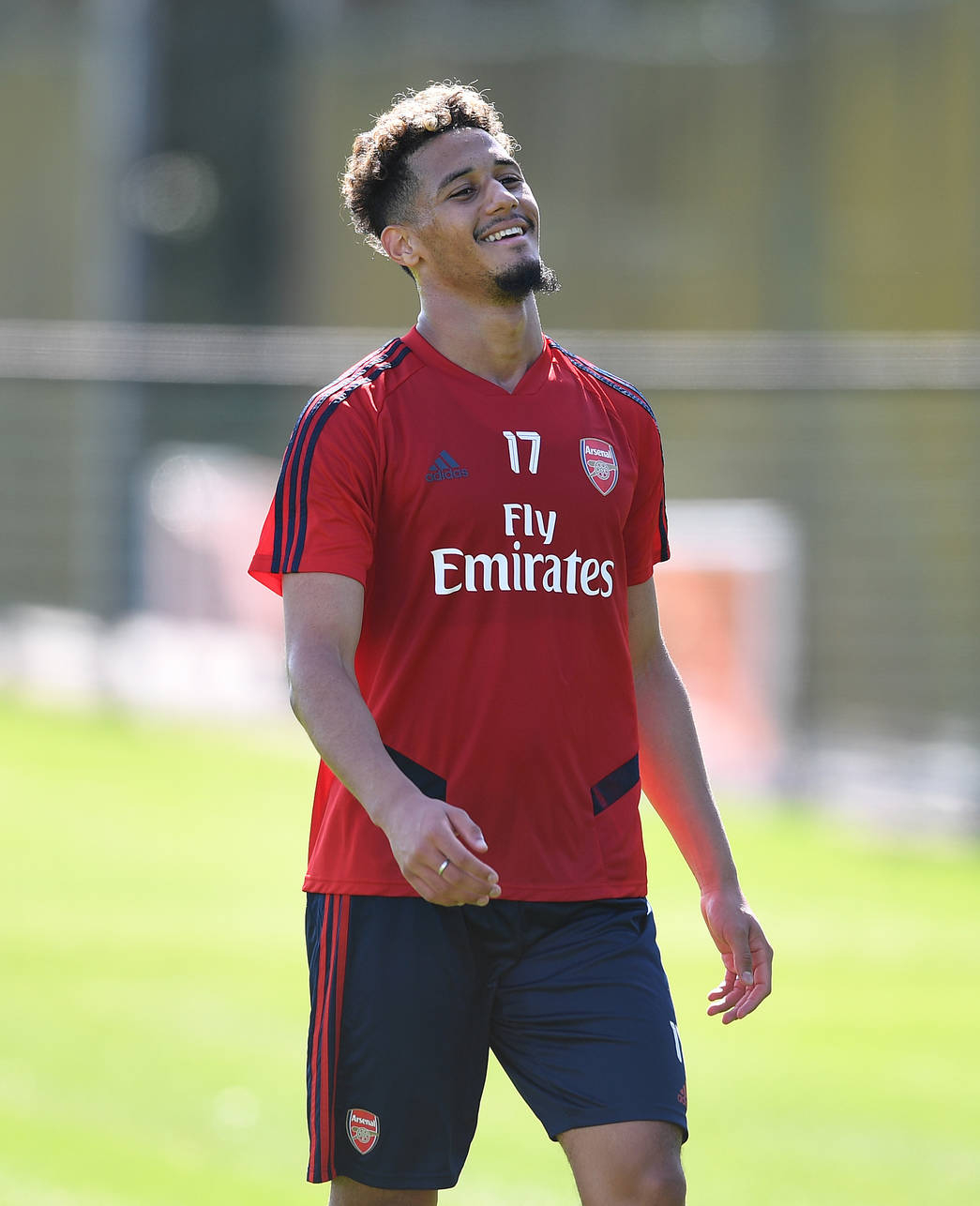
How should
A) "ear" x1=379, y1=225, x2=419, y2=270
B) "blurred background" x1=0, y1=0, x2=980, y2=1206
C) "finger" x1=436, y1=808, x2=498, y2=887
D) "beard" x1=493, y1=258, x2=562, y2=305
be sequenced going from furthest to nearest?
"blurred background" x1=0, y1=0, x2=980, y2=1206, "ear" x1=379, y1=225, x2=419, y2=270, "beard" x1=493, y1=258, x2=562, y2=305, "finger" x1=436, y1=808, x2=498, y2=887

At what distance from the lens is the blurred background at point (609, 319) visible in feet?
41.1

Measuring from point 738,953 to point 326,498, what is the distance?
1157 millimetres

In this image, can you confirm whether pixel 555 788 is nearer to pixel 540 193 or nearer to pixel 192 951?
pixel 192 951

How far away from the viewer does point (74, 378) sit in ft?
54.4

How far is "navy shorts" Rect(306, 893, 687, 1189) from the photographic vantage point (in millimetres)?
3514

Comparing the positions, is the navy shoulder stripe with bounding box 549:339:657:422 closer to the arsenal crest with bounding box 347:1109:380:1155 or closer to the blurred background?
the arsenal crest with bounding box 347:1109:380:1155

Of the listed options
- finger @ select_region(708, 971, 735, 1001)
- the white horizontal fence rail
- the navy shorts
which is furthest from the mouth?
the white horizontal fence rail

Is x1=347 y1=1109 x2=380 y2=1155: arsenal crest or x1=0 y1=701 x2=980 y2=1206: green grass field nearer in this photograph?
x1=347 y1=1109 x2=380 y2=1155: arsenal crest

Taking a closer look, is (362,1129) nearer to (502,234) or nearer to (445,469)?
(445,469)

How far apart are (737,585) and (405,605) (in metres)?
9.05

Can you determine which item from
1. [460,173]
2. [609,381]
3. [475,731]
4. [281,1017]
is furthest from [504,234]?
[281,1017]

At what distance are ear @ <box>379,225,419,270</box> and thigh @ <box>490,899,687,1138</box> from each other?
48.7 inches

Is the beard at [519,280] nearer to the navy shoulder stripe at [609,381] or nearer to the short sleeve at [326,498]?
the navy shoulder stripe at [609,381]

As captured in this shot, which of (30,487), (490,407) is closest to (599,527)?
(490,407)
